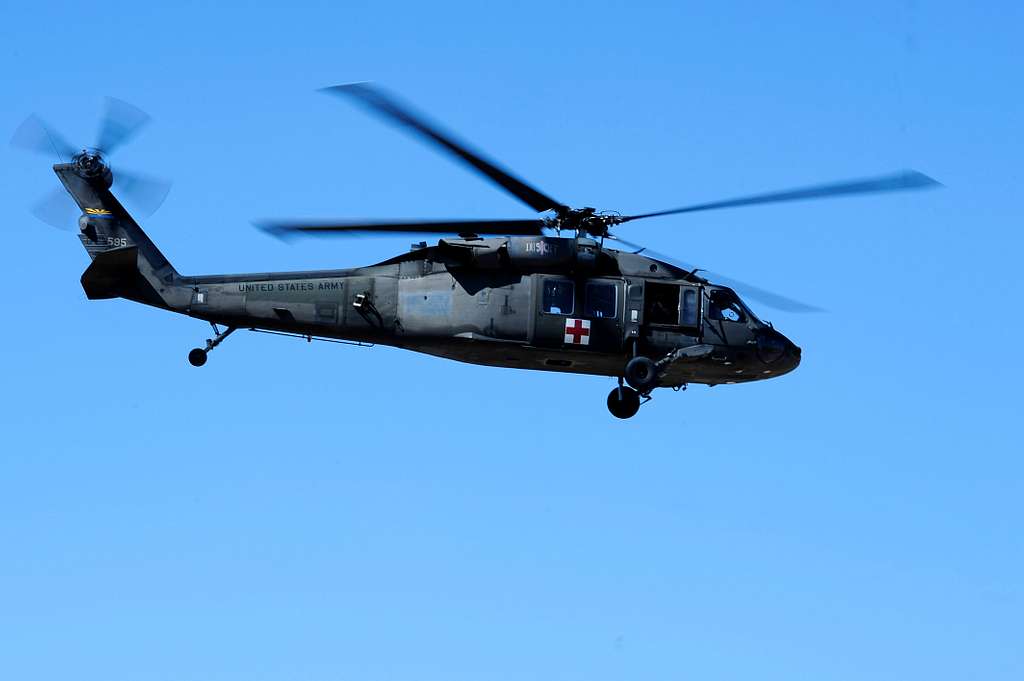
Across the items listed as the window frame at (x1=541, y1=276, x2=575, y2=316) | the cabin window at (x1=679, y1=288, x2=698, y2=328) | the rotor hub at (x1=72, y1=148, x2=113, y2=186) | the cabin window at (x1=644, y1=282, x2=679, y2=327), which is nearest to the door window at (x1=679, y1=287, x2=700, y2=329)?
the cabin window at (x1=679, y1=288, x2=698, y2=328)

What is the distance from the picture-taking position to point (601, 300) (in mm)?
28156

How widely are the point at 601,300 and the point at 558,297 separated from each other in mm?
933

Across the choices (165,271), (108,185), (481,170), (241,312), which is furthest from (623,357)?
(108,185)

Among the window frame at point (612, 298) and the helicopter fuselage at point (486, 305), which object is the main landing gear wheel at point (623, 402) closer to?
the helicopter fuselage at point (486, 305)

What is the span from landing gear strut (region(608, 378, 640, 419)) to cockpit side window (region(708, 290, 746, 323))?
7.89ft

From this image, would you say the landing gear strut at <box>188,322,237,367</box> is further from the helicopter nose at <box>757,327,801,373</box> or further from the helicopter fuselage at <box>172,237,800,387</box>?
the helicopter nose at <box>757,327,801,373</box>

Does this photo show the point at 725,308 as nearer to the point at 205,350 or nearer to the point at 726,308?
the point at 726,308

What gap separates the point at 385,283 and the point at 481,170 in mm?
4379

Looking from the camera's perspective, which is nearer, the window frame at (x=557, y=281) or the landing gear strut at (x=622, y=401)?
the window frame at (x=557, y=281)

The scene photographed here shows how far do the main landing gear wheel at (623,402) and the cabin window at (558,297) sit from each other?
2.18 metres

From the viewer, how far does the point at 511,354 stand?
28203 mm

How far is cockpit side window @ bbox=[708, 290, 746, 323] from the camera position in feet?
94.9

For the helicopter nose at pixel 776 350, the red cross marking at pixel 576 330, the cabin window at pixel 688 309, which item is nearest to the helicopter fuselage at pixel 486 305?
the red cross marking at pixel 576 330

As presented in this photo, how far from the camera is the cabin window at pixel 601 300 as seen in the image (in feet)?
92.1
